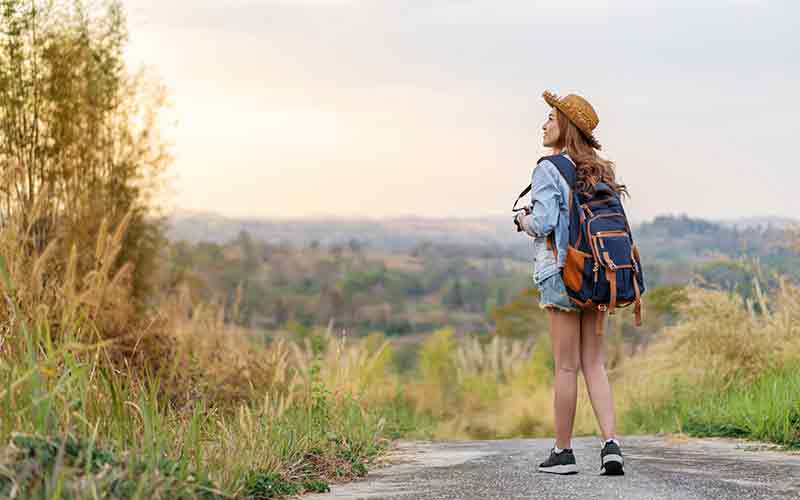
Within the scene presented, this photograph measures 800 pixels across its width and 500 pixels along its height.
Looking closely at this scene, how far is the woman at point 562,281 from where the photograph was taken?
6340 millimetres

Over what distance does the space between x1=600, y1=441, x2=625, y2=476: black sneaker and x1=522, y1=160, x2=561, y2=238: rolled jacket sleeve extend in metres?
1.28

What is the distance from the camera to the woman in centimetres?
634

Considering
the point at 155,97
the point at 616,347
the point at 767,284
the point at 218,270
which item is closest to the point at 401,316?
the point at 218,270

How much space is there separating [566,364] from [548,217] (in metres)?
0.89

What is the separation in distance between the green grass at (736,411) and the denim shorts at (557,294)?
281cm

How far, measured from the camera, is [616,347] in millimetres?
21391

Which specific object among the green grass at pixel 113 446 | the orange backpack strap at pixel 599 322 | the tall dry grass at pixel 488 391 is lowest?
the tall dry grass at pixel 488 391

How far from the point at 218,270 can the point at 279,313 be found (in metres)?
4.48

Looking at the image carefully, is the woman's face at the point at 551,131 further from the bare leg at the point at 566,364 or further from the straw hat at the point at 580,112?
the bare leg at the point at 566,364

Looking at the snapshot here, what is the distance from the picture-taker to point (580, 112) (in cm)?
657

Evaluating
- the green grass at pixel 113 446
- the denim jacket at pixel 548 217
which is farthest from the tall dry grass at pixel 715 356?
the green grass at pixel 113 446

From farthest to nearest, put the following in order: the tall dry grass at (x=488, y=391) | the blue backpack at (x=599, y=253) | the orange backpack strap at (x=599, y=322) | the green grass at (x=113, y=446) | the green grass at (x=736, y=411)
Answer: the tall dry grass at (x=488, y=391)
the green grass at (x=736, y=411)
the orange backpack strap at (x=599, y=322)
the blue backpack at (x=599, y=253)
the green grass at (x=113, y=446)

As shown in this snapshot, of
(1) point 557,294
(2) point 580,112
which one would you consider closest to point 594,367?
(1) point 557,294

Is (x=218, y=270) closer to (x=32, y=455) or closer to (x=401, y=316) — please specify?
(x=401, y=316)
